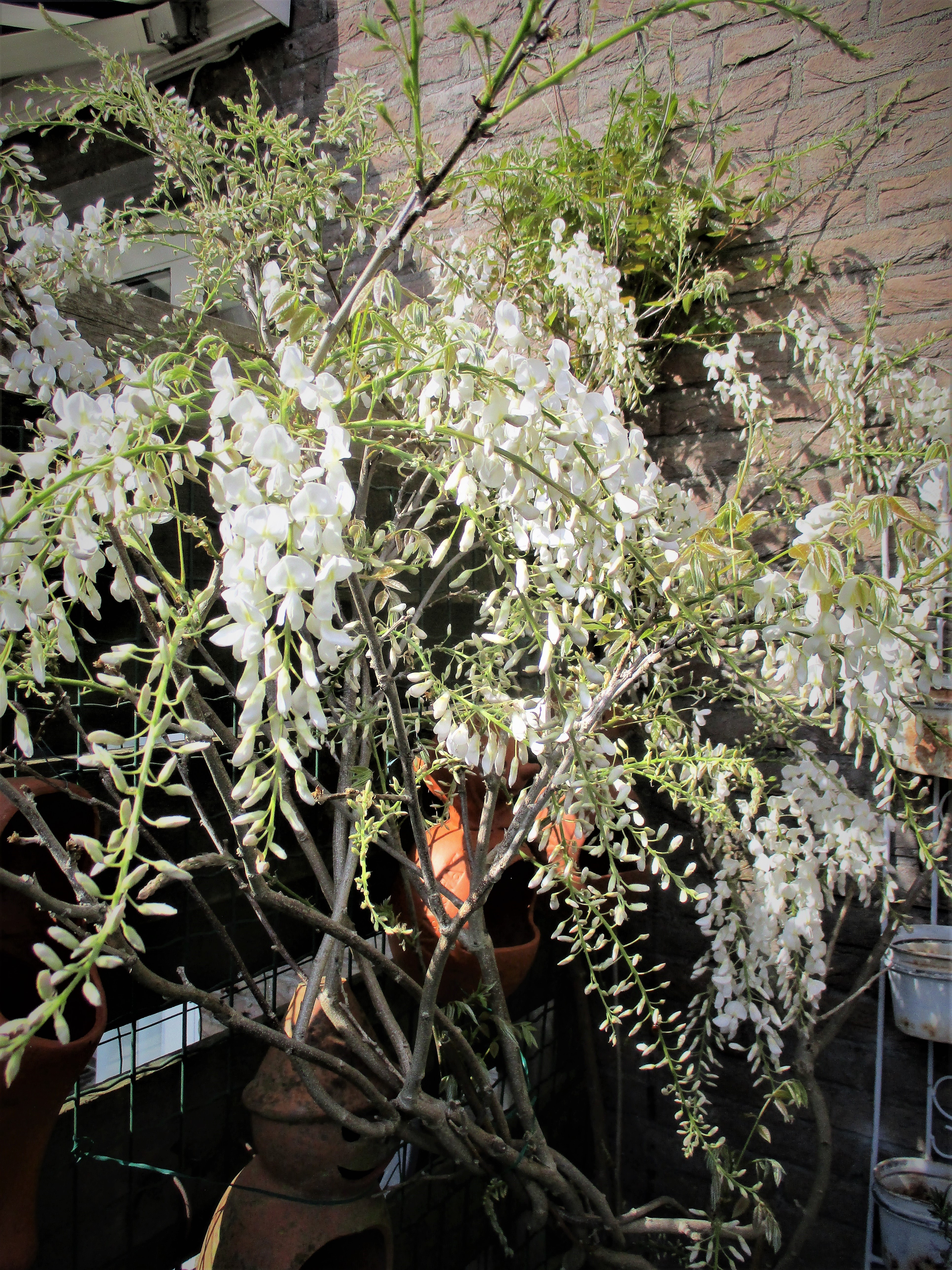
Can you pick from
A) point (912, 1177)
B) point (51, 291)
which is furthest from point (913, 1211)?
point (51, 291)

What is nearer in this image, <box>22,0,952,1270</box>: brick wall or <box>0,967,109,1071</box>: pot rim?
<box>0,967,109,1071</box>: pot rim

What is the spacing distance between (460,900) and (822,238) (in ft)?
5.13

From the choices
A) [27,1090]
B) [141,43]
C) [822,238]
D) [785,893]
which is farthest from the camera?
[141,43]

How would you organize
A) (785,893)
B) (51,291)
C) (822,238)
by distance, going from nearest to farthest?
1. (51,291)
2. (785,893)
3. (822,238)

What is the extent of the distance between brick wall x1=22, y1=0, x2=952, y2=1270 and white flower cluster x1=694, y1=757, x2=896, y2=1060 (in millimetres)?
334

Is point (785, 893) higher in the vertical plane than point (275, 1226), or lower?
higher

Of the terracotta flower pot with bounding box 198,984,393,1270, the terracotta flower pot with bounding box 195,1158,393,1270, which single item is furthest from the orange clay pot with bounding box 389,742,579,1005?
the terracotta flower pot with bounding box 195,1158,393,1270

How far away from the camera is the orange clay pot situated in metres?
1.20

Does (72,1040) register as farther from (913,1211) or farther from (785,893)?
(913,1211)

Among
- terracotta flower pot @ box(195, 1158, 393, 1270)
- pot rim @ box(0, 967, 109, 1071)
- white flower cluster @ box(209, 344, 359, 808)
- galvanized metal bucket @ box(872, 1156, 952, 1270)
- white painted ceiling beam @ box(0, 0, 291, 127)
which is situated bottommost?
galvanized metal bucket @ box(872, 1156, 952, 1270)

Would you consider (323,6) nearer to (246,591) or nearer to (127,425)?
(127,425)

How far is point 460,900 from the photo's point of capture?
1137 mm

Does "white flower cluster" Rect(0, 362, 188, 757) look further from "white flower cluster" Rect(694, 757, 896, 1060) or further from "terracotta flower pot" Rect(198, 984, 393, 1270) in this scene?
"white flower cluster" Rect(694, 757, 896, 1060)

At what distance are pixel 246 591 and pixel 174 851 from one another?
0.89m
